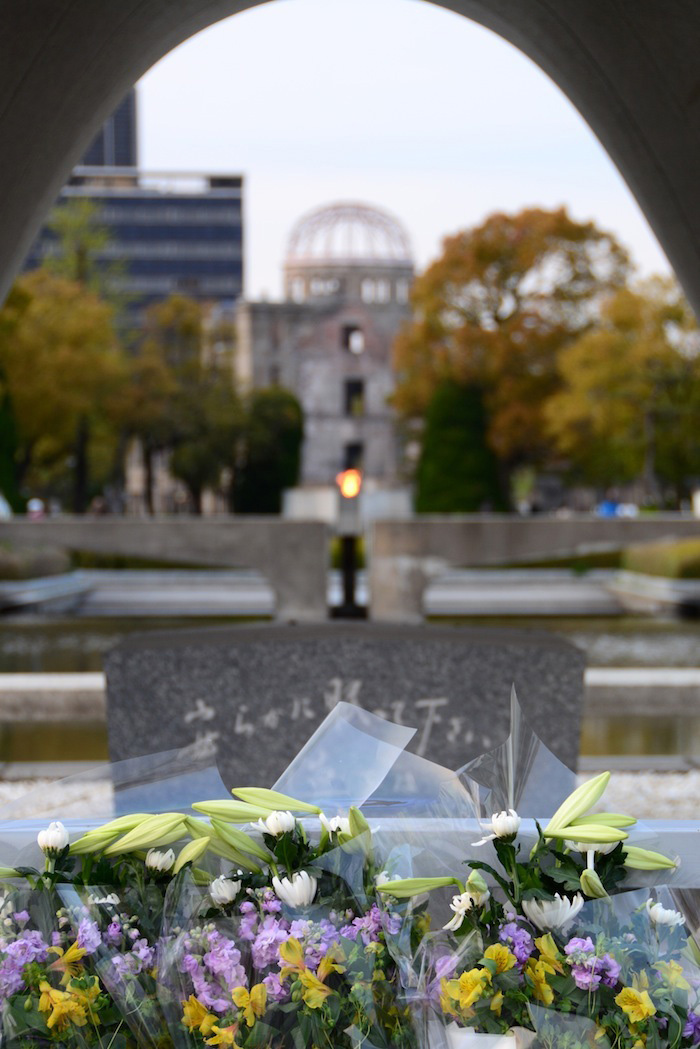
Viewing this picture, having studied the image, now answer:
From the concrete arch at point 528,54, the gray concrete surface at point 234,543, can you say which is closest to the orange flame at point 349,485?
the gray concrete surface at point 234,543

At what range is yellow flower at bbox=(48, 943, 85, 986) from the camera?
136cm

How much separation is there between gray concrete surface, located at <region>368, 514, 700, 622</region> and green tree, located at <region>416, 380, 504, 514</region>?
57.0 feet

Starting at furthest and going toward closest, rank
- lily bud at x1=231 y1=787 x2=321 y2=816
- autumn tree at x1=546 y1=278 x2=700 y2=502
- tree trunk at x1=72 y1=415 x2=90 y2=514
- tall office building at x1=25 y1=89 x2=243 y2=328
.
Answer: tall office building at x1=25 y1=89 x2=243 y2=328
tree trunk at x1=72 y1=415 x2=90 y2=514
autumn tree at x1=546 y1=278 x2=700 y2=502
lily bud at x1=231 y1=787 x2=321 y2=816

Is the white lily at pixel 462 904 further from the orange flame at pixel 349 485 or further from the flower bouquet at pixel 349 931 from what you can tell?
the orange flame at pixel 349 485

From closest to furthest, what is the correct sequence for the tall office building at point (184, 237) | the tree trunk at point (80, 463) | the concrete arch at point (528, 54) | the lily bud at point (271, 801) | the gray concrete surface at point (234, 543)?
the lily bud at point (271, 801)
the concrete arch at point (528, 54)
the gray concrete surface at point (234, 543)
the tree trunk at point (80, 463)
the tall office building at point (184, 237)

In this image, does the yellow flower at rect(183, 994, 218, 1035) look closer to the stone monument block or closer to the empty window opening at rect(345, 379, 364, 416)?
the stone monument block

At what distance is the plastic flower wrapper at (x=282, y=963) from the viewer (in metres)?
1.34

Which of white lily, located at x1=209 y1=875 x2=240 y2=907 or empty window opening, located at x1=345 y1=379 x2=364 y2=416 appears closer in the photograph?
white lily, located at x1=209 y1=875 x2=240 y2=907

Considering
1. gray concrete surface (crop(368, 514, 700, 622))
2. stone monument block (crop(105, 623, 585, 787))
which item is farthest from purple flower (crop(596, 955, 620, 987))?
gray concrete surface (crop(368, 514, 700, 622))

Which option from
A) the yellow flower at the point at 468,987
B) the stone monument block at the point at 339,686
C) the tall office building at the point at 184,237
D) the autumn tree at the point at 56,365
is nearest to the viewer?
the yellow flower at the point at 468,987

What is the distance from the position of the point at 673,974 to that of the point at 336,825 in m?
0.45

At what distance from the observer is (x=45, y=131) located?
7.46 ft

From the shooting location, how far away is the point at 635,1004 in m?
1.31

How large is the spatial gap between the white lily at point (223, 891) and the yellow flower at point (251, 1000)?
0.37 ft
